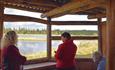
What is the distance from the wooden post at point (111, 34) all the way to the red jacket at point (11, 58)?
1252 millimetres

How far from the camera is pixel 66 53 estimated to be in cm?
497

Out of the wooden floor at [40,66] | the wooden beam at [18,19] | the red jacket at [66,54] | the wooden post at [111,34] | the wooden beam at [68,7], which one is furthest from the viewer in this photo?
the wooden floor at [40,66]

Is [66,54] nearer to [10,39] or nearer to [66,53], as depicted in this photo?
[66,53]

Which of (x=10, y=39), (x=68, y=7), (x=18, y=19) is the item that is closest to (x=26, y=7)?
(x=18, y=19)

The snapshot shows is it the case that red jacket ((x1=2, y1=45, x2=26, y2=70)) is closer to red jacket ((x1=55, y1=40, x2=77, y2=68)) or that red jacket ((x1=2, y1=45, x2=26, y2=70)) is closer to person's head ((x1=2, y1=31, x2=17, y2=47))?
person's head ((x1=2, y1=31, x2=17, y2=47))

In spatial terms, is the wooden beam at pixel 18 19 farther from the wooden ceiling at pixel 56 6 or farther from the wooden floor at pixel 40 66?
the wooden floor at pixel 40 66

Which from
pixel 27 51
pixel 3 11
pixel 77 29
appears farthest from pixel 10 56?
pixel 77 29

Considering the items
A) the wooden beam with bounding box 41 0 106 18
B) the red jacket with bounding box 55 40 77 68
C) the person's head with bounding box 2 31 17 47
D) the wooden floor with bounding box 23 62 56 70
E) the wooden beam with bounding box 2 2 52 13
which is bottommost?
the wooden floor with bounding box 23 62 56 70

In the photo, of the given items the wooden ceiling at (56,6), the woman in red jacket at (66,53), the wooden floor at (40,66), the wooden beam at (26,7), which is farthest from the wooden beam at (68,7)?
the wooden floor at (40,66)

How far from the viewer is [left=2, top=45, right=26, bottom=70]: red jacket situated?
3.75 meters

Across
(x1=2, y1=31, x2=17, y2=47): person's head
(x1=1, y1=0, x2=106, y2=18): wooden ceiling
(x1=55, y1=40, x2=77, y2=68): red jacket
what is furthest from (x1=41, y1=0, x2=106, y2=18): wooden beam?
(x1=2, y1=31, x2=17, y2=47): person's head

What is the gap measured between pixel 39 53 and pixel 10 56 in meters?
2.89

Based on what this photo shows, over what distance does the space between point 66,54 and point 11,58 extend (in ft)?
4.86

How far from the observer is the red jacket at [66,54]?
4919 mm
